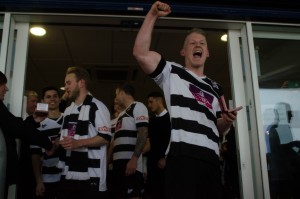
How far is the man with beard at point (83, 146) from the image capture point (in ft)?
9.01

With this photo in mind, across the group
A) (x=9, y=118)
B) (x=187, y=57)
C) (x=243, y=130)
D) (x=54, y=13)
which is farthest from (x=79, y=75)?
(x=243, y=130)

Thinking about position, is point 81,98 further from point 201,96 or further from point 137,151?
point 201,96

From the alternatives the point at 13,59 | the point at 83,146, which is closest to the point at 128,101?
the point at 83,146

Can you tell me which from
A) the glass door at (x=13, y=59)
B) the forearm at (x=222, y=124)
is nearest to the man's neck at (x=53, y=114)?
the glass door at (x=13, y=59)

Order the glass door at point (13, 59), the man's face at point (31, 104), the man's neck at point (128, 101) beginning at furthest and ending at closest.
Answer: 1. the man's face at point (31, 104)
2. the man's neck at point (128, 101)
3. the glass door at point (13, 59)

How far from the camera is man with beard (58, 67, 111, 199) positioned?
2746 mm

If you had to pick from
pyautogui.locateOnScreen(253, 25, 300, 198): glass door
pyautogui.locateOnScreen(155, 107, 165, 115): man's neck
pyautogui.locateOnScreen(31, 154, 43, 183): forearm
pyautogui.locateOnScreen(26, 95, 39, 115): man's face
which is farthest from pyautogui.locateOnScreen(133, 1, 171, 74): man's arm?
pyautogui.locateOnScreen(26, 95, 39, 115): man's face

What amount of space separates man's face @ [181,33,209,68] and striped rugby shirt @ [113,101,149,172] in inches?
65.6

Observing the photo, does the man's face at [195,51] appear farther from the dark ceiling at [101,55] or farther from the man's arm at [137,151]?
the dark ceiling at [101,55]

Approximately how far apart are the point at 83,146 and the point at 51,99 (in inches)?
55.2

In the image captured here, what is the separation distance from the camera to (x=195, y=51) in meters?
2.28

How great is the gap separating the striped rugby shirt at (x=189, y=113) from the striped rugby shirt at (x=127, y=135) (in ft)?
5.75

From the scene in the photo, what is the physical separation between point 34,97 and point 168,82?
2770mm

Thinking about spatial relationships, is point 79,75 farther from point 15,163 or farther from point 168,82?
point 168,82
